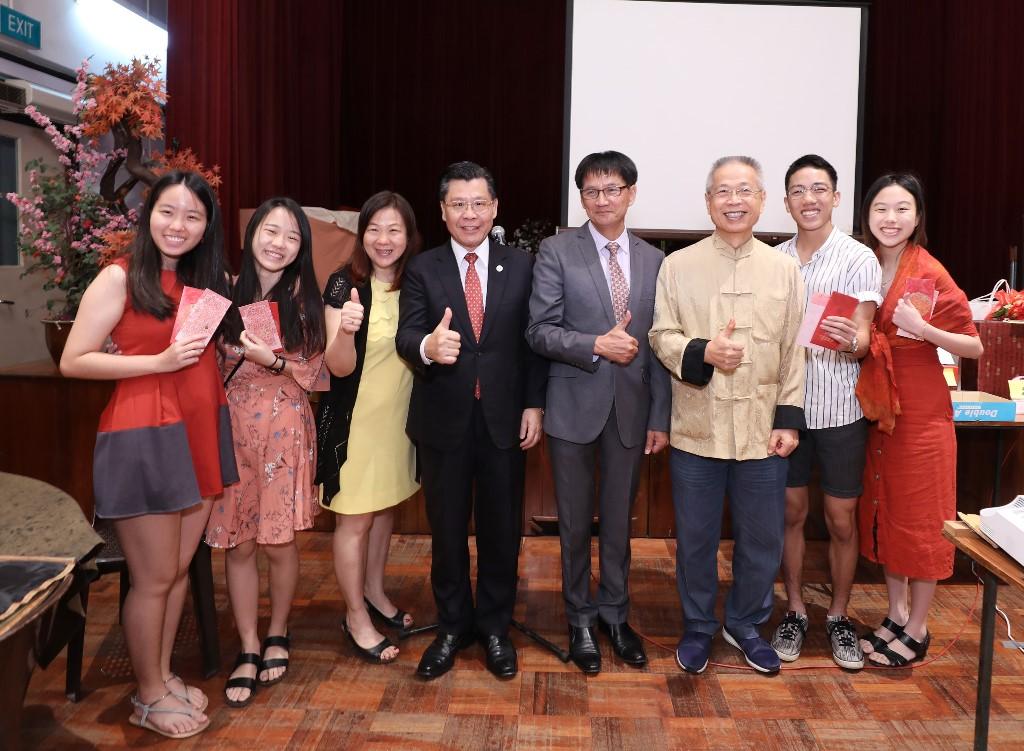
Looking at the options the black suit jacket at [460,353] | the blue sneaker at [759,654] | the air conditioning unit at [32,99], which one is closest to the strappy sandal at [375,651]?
the black suit jacket at [460,353]

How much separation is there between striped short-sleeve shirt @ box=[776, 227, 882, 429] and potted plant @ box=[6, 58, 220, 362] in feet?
7.38

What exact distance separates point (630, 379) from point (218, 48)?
2858 mm

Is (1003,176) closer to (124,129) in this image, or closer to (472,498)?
(472,498)

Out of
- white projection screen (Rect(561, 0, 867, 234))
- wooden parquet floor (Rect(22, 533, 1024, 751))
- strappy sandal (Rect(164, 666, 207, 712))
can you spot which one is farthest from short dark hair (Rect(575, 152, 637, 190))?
white projection screen (Rect(561, 0, 867, 234))

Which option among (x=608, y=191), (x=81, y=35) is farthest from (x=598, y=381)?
(x=81, y=35)

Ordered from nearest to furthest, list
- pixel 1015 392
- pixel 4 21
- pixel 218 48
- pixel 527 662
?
pixel 527 662 < pixel 1015 392 < pixel 218 48 < pixel 4 21

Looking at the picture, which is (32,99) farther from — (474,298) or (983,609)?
(983,609)

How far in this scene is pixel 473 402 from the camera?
7.61ft

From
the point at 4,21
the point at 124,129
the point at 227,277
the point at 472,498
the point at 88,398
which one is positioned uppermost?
the point at 4,21

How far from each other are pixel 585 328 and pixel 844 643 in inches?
50.4

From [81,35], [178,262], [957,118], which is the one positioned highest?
[81,35]

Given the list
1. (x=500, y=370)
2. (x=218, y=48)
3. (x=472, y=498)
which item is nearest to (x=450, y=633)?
(x=472, y=498)

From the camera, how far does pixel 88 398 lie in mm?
3334

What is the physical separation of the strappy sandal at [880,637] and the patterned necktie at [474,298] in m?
1.48
